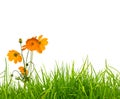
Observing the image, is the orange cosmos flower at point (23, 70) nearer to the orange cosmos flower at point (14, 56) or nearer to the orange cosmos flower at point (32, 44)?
the orange cosmos flower at point (14, 56)

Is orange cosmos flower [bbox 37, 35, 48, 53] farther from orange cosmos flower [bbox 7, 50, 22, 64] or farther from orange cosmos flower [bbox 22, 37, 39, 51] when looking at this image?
orange cosmos flower [bbox 7, 50, 22, 64]

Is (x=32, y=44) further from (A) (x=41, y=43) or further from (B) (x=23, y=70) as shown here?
(B) (x=23, y=70)

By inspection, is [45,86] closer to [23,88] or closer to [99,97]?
[23,88]

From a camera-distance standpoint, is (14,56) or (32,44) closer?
(32,44)

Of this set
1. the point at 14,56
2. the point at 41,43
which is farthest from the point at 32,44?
the point at 14,56

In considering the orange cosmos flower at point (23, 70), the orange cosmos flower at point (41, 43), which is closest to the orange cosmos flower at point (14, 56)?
the orange cosmos flower at point (23, 70)
